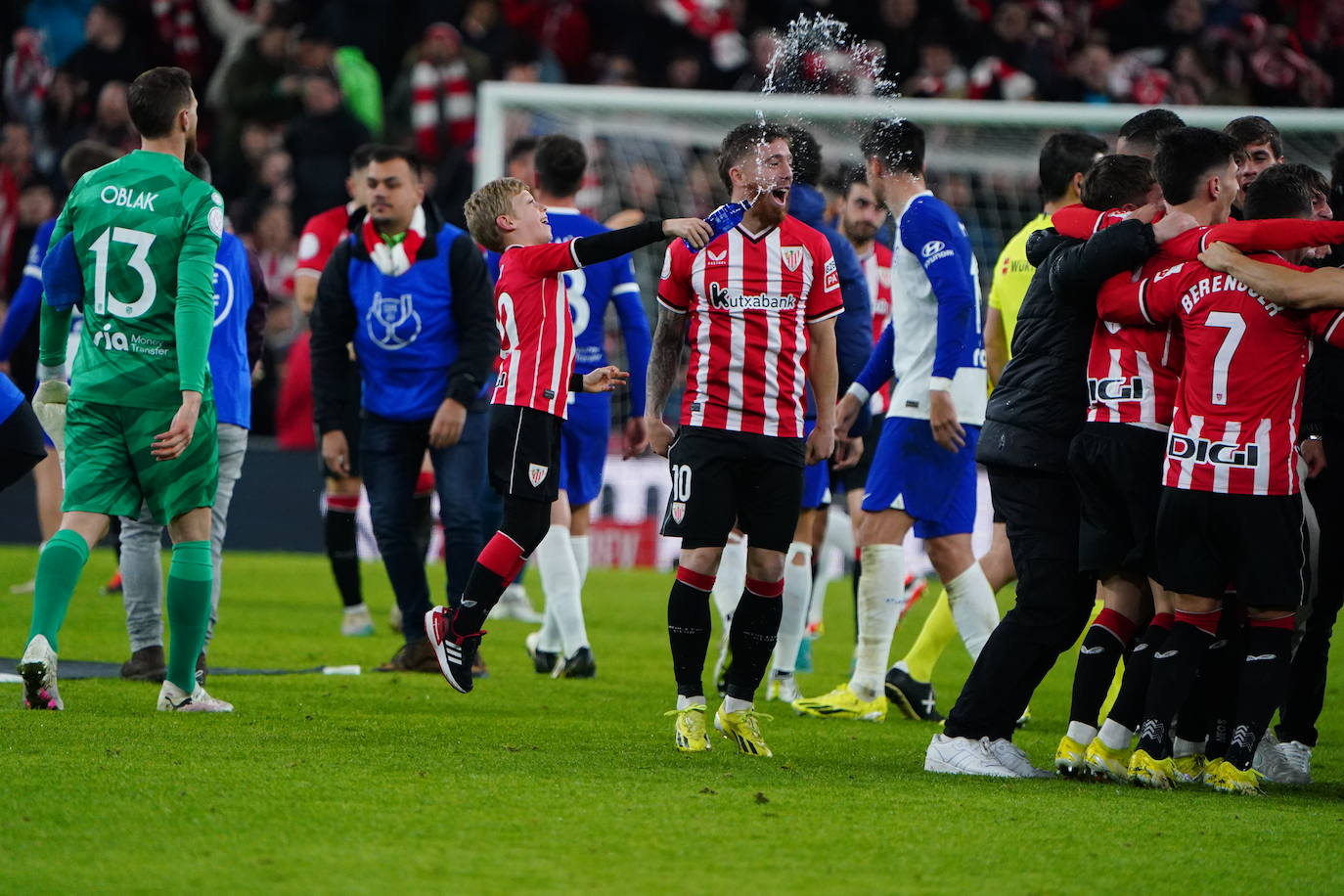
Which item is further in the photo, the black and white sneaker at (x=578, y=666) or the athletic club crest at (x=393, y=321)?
Answer: the black and white sneaker at (x=578, y=666)

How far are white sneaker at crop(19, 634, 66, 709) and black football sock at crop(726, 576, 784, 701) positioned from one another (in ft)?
7.23

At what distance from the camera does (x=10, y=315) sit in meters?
9.14

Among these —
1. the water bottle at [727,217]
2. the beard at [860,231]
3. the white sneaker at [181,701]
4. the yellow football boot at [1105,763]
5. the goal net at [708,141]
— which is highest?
the goal net at [708,141]

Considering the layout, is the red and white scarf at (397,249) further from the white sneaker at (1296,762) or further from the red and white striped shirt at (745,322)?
the white sneaker at (1296,762)

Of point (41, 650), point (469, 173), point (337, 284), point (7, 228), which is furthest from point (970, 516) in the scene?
point (7, 228)

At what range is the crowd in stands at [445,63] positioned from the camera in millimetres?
15734

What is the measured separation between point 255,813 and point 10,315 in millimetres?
5791

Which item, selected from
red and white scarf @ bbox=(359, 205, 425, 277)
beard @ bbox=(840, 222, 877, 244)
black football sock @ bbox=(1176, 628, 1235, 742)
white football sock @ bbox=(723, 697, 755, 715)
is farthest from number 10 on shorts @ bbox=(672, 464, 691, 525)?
beard @ bbox=(840, 222, 877, 244)

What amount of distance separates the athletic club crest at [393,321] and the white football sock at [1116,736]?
3.62 m

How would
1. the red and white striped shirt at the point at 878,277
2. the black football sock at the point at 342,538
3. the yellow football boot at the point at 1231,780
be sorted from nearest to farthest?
the yellow football boot at the point at 1231,780
the red and white striped shirt at the point at 878,277
the black football sock at the point at 342,538

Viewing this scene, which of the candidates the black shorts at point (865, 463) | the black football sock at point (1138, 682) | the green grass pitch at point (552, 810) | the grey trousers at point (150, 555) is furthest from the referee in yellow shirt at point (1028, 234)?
the grey trousers at point (150, 555)

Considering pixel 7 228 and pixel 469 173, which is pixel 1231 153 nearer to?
pixel 469 173

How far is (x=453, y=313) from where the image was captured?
767 centimetres

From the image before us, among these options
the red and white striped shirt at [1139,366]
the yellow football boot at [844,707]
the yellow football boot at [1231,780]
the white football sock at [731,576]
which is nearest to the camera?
the red and white striped shirt at [1139,366]
